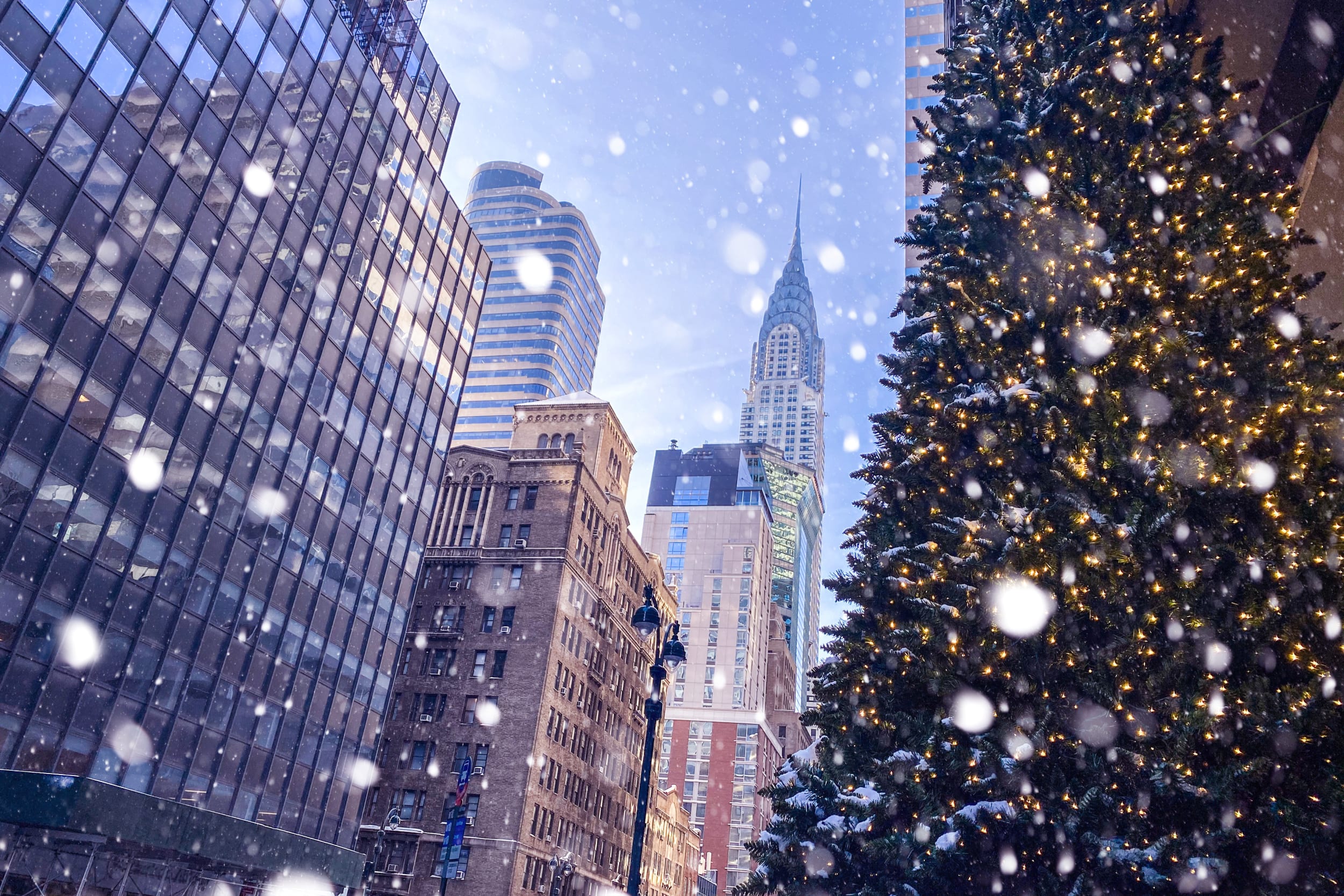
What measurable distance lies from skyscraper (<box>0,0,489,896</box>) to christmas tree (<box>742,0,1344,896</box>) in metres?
20.1

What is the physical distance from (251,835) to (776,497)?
174083 millimetres

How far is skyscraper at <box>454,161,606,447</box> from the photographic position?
504 feet

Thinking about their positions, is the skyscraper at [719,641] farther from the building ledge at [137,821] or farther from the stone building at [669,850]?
the building ledge at [137,821]

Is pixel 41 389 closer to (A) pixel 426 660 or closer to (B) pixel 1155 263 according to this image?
(B) pixel 1155 263

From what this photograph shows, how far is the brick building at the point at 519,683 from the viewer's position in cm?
Result: 5269

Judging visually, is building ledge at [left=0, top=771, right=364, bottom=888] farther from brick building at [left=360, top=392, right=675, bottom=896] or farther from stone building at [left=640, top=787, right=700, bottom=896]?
stone building at [left=640, top=787, right=700, bottom=896]

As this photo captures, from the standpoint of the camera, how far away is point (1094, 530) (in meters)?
9.10

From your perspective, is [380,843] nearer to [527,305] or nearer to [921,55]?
[921,55]

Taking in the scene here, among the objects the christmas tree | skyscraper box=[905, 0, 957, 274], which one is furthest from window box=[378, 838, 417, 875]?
skyscraper box=[905, 0, 957, 274]

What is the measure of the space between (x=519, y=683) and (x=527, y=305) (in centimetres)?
11628

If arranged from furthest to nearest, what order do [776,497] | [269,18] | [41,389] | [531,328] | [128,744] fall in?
[776,497] < [531,328] < [269,18] < [128,744] < [41,389]

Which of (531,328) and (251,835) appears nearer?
(251,835)

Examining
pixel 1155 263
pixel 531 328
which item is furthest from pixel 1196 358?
pixel 531 328

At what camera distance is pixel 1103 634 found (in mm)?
9305
